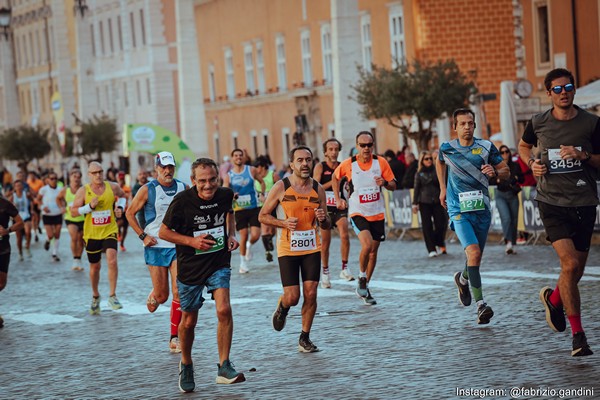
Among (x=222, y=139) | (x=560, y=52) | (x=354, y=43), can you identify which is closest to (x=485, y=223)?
(x=354, y=43)

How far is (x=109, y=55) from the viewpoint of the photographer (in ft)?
289

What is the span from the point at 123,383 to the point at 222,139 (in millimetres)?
58852

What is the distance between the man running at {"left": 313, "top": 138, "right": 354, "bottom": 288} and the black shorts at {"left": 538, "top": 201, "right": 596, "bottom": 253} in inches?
289

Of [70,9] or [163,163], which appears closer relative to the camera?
[163,163]

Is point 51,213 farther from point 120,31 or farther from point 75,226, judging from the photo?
point 120,31

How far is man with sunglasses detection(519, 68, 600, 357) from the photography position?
471 inches

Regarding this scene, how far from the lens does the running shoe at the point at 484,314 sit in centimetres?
1439

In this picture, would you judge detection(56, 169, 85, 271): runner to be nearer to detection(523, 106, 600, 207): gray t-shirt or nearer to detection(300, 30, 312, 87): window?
detection(523, 106, 600, 207): gray t-shirt

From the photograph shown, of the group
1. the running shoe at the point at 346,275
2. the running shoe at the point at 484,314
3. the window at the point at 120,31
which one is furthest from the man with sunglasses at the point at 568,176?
the window at the point at 120,31

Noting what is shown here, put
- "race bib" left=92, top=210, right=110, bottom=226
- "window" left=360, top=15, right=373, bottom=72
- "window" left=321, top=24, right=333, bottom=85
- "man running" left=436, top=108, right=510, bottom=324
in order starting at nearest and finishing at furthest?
"man running" left=436, top=108, right=510, bottom=324 < "race bib" left=92, top=210, right=110, bottom=226 < "window" left=360, top=15, right=373, bottom=72 < "window" left=321, top=24, right=333, bottom=85

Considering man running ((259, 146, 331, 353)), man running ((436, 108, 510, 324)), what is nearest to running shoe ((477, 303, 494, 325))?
man running ((436, 108, 510, 324))

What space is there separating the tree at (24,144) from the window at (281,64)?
27.7 metres

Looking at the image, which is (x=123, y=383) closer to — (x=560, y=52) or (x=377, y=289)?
(x=377, y=289)

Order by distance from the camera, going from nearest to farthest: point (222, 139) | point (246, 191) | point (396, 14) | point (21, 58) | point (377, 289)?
point (377, 289) < point (246, 191) < point (396, 14) < point (222, 139) < point (21, 58)
